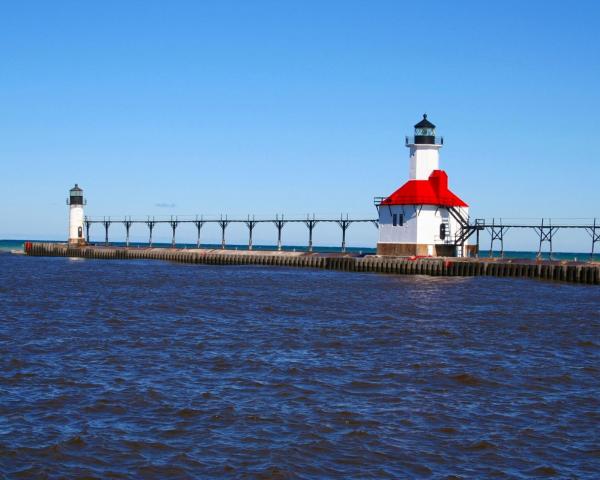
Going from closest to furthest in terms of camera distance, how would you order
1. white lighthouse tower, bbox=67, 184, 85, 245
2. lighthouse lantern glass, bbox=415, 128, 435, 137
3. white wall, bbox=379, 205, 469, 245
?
1. white wall, bbox=379, 205, 469, 245
2. lighthouse lantern glass, bbox=415, 128, 435, 137
3. white lighthouse tower, bbox=67, 184, 85, 245

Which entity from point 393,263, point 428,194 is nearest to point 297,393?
point 393,263

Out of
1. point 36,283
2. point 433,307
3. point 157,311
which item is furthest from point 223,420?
point 36,283

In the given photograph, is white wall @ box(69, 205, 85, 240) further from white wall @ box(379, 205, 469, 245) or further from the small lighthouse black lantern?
white wall @ box(379, 205, 469, 245)

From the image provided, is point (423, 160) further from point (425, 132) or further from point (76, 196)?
point (76, 196)

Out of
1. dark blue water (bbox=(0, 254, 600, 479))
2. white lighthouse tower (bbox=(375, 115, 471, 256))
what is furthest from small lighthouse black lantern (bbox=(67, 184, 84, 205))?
dark blue water (bbox=(0, 254, 600, 479))

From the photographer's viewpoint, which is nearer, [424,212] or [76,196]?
[424,212]

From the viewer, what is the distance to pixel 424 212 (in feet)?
187

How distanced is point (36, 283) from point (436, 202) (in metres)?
28.5

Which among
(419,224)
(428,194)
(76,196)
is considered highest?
(76,196)

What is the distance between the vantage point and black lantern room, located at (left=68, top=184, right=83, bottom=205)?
9681 cm

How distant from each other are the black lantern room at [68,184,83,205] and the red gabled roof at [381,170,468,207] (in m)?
50.4

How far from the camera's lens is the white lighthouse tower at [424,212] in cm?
5747

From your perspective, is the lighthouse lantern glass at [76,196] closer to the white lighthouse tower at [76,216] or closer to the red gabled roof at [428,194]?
the white lighthouse tower at [76,216]

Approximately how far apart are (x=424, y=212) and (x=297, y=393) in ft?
141
